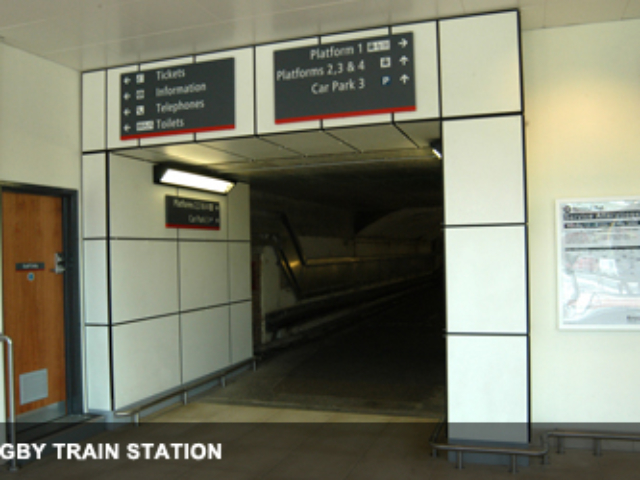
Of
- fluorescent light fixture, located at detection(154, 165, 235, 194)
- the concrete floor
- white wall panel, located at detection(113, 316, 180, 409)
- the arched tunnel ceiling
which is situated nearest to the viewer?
the arched tunnel ceiling

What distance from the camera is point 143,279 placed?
5723 mm

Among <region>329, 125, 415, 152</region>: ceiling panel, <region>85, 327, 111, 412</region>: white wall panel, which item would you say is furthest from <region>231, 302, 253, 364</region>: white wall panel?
<region>329, 125, 415, 152</region>: ceiling panel

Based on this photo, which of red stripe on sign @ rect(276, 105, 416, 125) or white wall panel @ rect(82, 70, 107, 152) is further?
white wall panel @ rect(82, 70, 107, 152)

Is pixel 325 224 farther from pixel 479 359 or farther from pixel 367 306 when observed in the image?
pixel 479 359

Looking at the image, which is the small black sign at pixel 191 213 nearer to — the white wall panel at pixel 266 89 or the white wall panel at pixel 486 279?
the white wall panel at pixel 266 89

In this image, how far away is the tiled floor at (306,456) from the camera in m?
4.04

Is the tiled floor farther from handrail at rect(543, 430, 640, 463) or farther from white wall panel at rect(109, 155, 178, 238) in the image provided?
white wall panel at rect(109, 155, 178, 238)

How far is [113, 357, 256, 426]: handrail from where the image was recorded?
530 centimetres

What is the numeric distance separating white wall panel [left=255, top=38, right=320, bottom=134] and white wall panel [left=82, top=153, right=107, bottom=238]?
5.60 ft

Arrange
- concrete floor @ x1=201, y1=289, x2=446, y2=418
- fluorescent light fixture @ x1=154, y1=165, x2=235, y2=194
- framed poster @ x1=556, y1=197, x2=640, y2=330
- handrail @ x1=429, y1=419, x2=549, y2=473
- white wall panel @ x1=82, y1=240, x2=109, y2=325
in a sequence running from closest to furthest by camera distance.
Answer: handrail @ x1=429, y1=419, x2=549, y2=473 → framed poster @ x1=556, y1=197, x2=640, y2=330 → white wall panel @ x1=82, y1=240, x2=109, y2=325 → fluorescent light fixture @ x1=154, y1=165, x2=235, y2=194 → concrete floor @ x1=201, y1=289, x2=446, y2=418

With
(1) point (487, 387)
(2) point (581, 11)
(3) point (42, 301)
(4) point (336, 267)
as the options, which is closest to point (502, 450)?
(1) point (487, 387)

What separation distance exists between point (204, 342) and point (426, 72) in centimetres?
423

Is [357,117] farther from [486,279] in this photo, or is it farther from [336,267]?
[336,267]

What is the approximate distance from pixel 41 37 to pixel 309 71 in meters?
2.21
